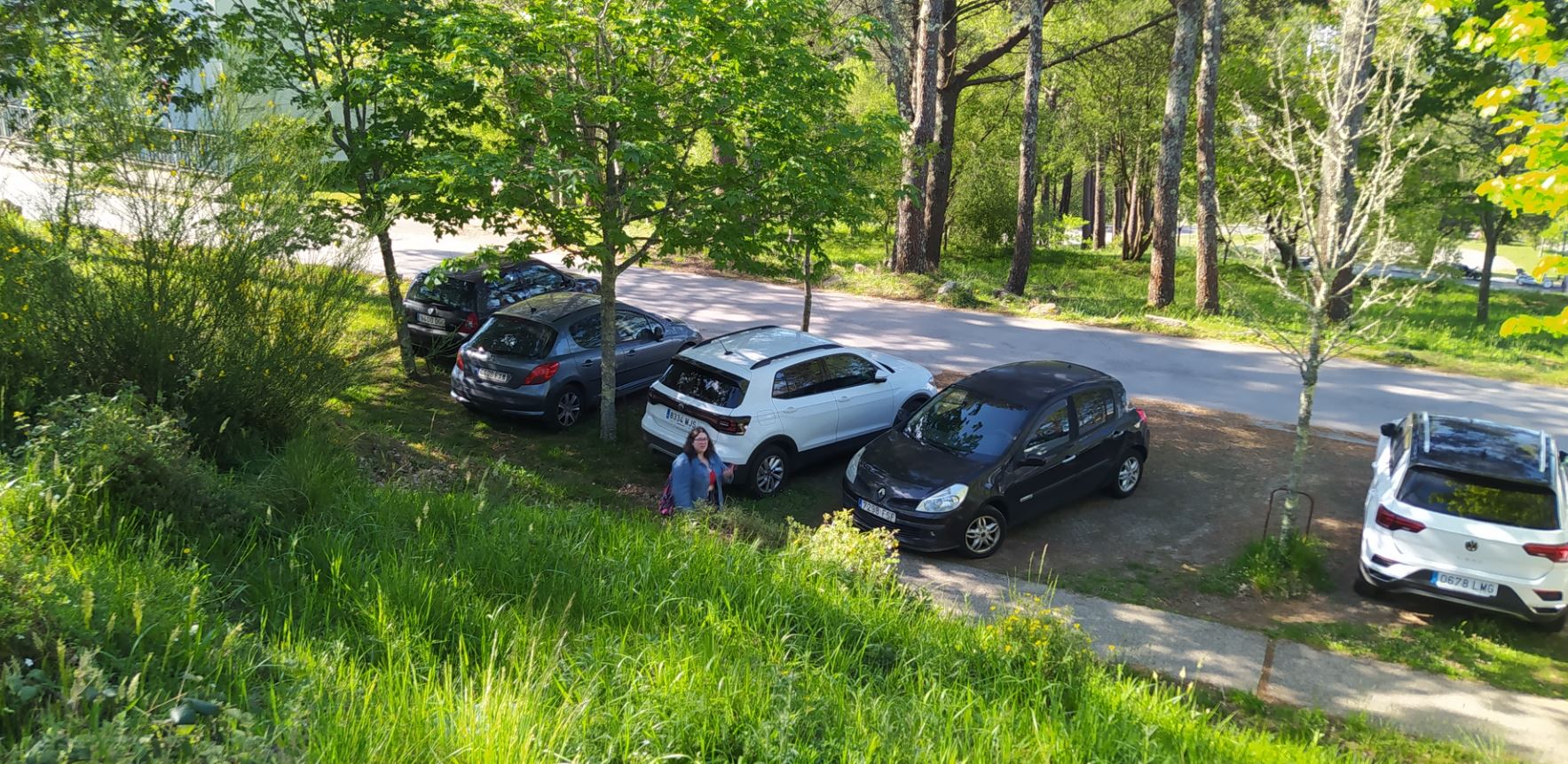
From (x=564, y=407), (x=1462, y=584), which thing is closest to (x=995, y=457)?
(x=1462, y=584)

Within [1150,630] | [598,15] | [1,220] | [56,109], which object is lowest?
[1150,630]

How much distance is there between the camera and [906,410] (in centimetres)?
1151

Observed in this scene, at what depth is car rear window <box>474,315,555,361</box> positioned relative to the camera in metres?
12.0

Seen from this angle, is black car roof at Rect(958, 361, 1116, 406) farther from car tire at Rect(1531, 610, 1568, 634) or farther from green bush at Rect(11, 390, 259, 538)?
green bush at Rect(11, 390, 259, 538)

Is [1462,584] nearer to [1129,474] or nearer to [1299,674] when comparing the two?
[1299,674]

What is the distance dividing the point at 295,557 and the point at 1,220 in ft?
12.6

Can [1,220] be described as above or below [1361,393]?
above

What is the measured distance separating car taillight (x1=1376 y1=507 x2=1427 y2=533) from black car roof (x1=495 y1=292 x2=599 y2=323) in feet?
30.2

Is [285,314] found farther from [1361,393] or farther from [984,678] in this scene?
[1361,393]

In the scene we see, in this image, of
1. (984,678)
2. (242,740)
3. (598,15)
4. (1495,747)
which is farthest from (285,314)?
(1495,747)

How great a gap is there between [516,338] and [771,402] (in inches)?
149

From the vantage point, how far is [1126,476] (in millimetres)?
10812

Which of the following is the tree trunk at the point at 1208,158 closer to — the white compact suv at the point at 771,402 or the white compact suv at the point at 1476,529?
the white compact suv at the point at 771,402

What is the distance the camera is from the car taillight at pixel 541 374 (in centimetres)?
1184
